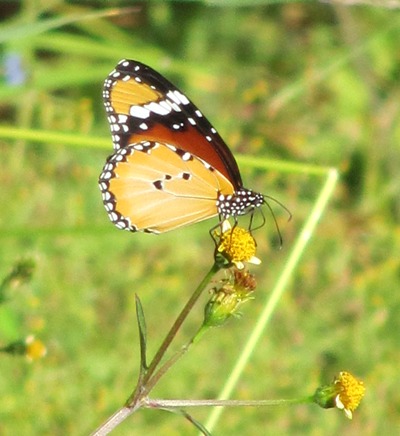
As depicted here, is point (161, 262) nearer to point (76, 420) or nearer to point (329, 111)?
point (76, 420)

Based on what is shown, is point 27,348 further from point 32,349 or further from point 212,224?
point 212,224

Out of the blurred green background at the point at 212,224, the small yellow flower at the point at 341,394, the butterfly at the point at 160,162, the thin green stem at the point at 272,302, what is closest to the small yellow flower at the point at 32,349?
the blurred green background at the point at 212,224

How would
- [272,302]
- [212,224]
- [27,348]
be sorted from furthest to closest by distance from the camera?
[212,224]
[27,348]
[272,302]

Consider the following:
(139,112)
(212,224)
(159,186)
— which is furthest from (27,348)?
(212,224)

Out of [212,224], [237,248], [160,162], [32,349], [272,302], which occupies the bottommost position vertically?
[212,224]

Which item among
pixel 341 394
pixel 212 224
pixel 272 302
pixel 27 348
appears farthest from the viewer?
pixel 212 224

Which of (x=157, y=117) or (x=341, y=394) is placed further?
(x=157, y=117)

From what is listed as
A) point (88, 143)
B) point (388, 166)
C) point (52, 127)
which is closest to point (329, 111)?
point (388, 166)

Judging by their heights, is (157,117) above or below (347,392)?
above

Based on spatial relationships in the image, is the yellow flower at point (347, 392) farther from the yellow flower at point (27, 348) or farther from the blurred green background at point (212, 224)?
the blurred green background at point (212, 224)
